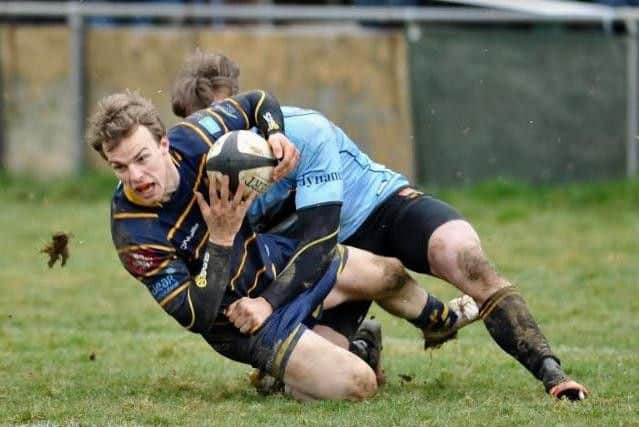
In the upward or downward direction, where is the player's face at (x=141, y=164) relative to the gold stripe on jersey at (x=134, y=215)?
upward

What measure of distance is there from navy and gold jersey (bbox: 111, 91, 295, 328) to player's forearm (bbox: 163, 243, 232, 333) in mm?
11

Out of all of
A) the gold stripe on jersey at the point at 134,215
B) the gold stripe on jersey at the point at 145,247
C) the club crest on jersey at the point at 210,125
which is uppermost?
the club crest on jersey at the point at 210,125

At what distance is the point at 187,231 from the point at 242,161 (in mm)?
508

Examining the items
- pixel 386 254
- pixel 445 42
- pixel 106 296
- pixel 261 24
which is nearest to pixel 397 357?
pixel 386 254

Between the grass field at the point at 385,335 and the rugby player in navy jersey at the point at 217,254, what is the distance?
235 millimetres

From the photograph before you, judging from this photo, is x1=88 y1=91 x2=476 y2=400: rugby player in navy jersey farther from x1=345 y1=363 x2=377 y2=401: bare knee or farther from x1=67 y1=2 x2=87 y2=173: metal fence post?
x1=67 y1=2 x2=87 y2=173: metal fence post

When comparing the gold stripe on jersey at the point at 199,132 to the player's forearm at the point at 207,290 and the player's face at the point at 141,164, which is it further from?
the player's forearm at the point at 207,290

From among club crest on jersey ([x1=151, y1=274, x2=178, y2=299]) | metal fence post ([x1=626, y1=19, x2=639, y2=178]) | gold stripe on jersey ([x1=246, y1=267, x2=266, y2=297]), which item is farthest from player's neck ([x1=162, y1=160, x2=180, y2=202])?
metal fence post ([x1=626, y1=19, x2=639, y2=178])

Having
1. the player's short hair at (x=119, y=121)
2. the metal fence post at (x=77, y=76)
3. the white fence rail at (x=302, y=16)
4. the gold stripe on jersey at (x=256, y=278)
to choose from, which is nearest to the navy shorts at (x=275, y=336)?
the gold stripe on jersey at (x=256, y=278)

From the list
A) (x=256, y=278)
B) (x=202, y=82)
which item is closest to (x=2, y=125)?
(x=202, y=82)

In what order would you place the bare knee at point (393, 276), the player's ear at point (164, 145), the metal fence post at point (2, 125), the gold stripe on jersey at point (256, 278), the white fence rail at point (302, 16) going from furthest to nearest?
the metal fence post at point (2, 125) → the white fence rail at point (302, 16) → the bare knee at point (393, 276) → the gold stripe on jersey at point (256, 278) → the player's ear at point (164, 145)

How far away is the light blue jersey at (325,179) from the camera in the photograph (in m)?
7.46

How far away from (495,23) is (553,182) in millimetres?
1714

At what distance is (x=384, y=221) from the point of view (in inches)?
313
